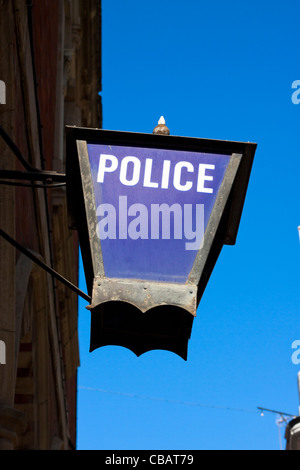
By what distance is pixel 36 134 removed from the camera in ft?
34.0

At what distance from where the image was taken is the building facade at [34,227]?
749 centimetres

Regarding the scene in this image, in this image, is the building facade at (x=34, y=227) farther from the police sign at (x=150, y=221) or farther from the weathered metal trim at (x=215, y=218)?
the weathered metal trim at (x=215, y=218)

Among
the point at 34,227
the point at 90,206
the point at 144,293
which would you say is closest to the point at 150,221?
the point at 90,206

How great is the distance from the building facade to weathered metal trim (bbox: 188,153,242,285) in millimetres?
1032

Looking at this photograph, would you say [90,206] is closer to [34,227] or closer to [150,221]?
[150,221]

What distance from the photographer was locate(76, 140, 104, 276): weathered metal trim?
433 centimetres

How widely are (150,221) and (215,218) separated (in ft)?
1.19

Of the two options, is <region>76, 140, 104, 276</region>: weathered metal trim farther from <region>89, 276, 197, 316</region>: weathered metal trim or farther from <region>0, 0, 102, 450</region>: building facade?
<region>0, 0, 102, 450</region>: building facade

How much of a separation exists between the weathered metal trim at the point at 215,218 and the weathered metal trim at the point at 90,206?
499 millimetres

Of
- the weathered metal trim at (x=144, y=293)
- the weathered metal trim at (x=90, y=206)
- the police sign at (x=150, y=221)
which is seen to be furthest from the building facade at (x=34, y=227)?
the weathered metal trim at (x=144, y=293)

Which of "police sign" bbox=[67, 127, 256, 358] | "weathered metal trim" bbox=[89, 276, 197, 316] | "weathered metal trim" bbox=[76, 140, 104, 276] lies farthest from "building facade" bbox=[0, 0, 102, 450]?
"weathered metal trim" bbox=[89, 276, 197, 316]

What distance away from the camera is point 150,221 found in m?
4.48

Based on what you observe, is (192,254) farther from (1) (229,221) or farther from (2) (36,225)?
(2) (36,225)
